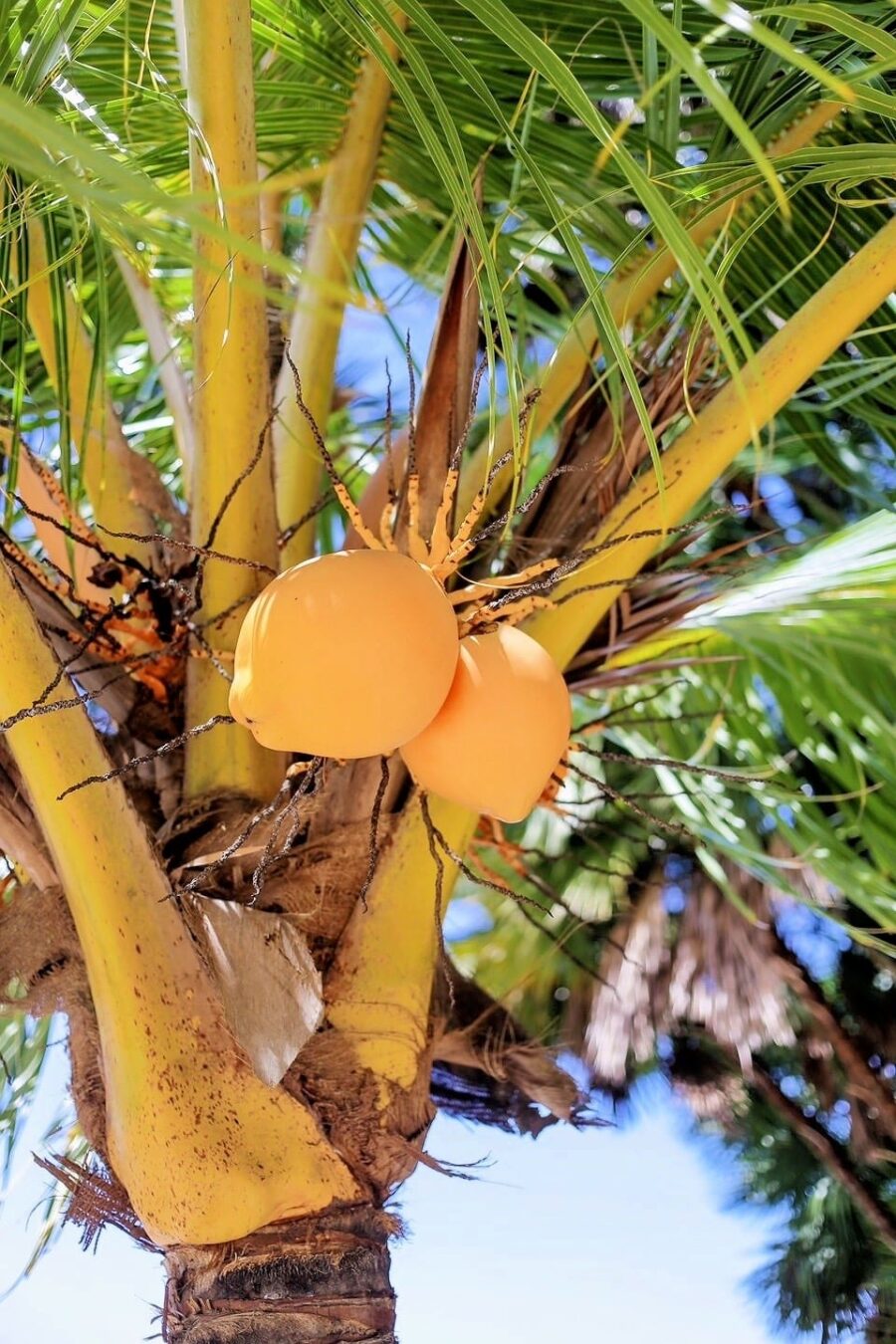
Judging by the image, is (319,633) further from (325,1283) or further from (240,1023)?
(325,1283)

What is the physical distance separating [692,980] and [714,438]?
1320 millimetres

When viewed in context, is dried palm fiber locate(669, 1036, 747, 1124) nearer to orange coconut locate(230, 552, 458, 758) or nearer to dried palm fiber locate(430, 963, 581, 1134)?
dried palm fiber locate(430, 963, 581, 1134)

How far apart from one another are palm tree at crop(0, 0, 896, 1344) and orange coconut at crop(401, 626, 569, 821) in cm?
5

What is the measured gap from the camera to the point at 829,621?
1200 mm

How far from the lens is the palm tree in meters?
0.83

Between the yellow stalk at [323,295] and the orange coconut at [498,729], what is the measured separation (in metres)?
0.48

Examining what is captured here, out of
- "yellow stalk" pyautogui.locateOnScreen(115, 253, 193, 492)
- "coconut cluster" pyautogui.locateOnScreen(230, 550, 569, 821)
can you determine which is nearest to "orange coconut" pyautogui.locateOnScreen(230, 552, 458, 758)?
"coconut cluster" pyautogui.locateOnScreen(230, 550, 569, 821)

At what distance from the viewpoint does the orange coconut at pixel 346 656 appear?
0.70 metres

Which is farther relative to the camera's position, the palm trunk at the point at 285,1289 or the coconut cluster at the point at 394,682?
the palm trunk at the point at 285,1289

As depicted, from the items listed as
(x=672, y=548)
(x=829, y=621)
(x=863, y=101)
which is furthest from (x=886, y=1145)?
(x=863, y=101)

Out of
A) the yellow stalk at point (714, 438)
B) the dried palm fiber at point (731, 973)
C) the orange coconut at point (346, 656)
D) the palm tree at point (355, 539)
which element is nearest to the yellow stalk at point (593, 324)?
the palm tree at point (355, 539)

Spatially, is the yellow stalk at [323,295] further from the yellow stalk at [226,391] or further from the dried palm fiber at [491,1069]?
the dried palm fiber at [491,1069]

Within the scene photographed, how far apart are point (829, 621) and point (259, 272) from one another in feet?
1.95

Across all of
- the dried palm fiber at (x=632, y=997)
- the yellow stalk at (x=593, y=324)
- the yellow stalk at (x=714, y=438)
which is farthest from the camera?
the dried palm fiber at (x=632, y=997)
